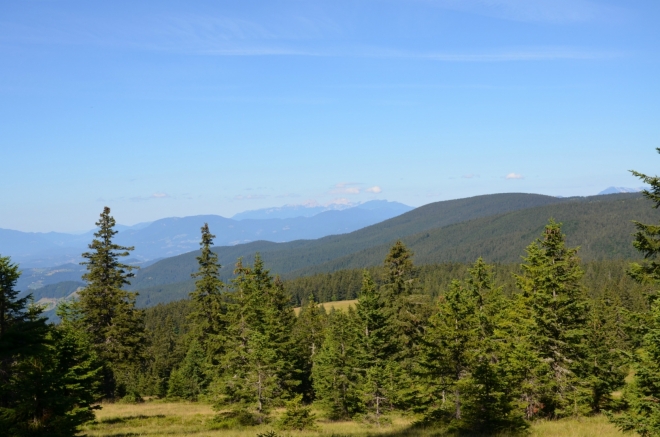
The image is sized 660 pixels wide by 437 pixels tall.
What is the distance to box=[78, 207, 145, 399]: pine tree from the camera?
39.4 m

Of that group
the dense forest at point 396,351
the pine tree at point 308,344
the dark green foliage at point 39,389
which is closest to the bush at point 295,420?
the dense forest at point 396,351

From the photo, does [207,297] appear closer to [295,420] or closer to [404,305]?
[404,305]

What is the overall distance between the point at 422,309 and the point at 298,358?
13553 millimetres

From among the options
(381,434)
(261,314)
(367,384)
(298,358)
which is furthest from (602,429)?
(298,358)

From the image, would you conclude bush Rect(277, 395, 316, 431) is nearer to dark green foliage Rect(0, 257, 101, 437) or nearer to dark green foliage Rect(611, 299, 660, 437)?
dark green foliage Rect(0, 257, 101, 437)

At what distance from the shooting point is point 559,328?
24344 mm

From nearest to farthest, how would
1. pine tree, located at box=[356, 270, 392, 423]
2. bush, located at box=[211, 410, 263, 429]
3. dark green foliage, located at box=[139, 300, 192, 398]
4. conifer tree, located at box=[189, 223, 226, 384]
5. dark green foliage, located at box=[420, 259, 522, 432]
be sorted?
dark green foliage, located at box=[420, 259, 522, 432]
bush, located at box=[211, 410, 263, 429]
pine tree, located at box=[356, 270, 392, 423]
conifer tree, located at box=[189, 223, 226, 384]
dark green foliage, located at box=[139, 300, 192, 398]

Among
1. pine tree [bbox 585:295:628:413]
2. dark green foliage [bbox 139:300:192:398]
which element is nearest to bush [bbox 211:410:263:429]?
pine tree [bbox 585:295:628:413]

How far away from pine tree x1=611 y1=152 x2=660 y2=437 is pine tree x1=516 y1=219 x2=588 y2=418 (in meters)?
6.31

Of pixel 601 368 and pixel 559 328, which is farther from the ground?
pixel 559 328

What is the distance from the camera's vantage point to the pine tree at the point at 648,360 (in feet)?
51.4

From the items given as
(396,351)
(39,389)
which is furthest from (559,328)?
(39,389)

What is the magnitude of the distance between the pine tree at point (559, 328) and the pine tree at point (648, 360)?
6.31 metres

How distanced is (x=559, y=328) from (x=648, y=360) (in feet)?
25.9
